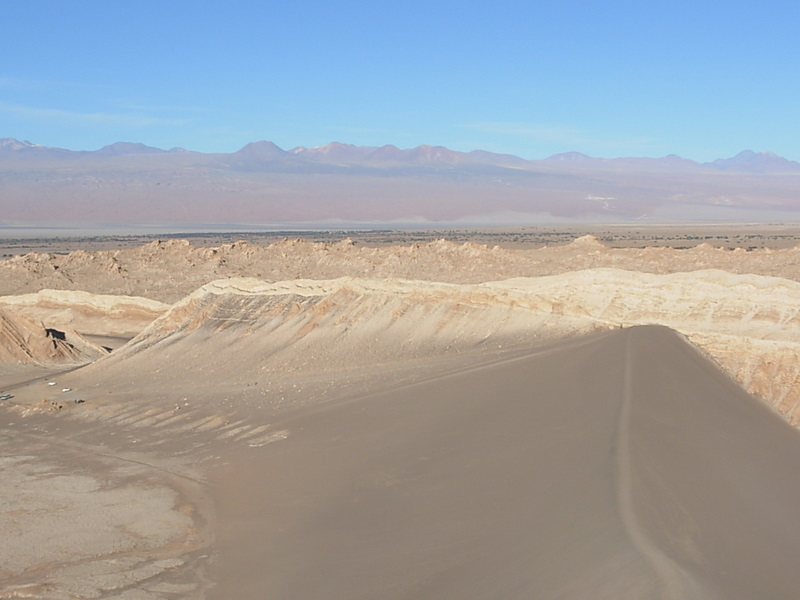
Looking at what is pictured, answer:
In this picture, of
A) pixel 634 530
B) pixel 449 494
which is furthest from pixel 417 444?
pixel 634 530

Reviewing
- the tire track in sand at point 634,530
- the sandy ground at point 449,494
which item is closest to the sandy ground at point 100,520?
the sandy ground at point 449,494

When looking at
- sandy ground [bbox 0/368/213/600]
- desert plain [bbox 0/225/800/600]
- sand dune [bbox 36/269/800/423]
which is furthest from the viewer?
sand dune [bbox 36/269/800/423]

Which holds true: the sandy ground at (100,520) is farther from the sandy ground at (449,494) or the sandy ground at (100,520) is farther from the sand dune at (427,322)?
the sand dune at (427,322)

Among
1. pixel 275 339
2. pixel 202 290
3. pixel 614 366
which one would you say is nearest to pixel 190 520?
pixel 614 366

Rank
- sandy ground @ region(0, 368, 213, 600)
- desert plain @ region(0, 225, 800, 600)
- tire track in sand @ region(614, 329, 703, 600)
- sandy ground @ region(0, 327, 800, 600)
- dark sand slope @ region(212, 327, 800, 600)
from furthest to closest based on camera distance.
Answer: sandy ground @ region(0, 368, 213, 600), desert plain @ region(0, 225, 800, 600), sandy ground @ region(0, 327, 800, 600), dark sand slope @ region(212, 327, 800, 600), tire track in sand @ region(614, 329, 703, 600)

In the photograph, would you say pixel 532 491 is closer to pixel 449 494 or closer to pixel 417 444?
pixel 449 494

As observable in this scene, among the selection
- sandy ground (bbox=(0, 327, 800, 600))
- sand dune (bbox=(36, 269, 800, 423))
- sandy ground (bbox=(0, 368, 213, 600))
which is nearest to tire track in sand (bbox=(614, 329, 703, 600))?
sandy ground (bbox=(0, 327, 800, 600))

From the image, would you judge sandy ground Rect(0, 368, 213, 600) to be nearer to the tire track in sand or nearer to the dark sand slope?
the dark sand slope

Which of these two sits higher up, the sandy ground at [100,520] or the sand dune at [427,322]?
the sand dune at [427,322]
